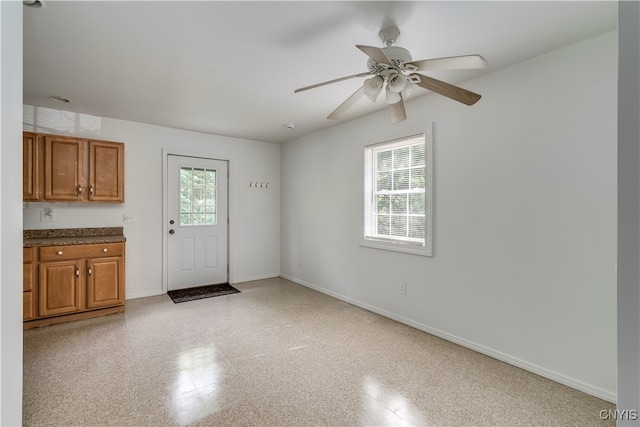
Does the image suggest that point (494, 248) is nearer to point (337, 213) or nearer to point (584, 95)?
point (584, 95)

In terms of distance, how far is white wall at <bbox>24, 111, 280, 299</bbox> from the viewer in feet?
12.8

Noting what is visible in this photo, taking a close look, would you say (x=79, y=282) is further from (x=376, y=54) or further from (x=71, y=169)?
(x=376, y=54)

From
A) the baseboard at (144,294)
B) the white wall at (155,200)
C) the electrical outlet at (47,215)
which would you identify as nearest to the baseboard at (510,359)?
the white wall at (155,200)

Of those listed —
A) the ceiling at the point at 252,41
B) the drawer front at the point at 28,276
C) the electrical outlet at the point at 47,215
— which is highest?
the ceiling at the point at 252,41

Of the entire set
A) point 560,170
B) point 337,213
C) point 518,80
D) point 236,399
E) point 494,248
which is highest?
point 518,80

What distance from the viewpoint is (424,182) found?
129 inches

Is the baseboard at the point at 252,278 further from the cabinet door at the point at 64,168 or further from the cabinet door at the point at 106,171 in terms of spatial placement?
the cabinet door at the point at 64,168

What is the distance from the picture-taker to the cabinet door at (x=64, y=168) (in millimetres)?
3537

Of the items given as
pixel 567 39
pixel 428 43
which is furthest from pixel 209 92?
pixel 567 39

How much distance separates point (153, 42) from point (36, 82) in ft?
5.31

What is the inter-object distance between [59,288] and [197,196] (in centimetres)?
207

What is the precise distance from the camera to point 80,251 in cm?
345

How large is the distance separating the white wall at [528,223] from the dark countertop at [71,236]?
3379mm

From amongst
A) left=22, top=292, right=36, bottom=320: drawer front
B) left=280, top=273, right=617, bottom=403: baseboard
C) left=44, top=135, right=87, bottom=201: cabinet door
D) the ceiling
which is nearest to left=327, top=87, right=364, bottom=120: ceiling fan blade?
the ceiling
